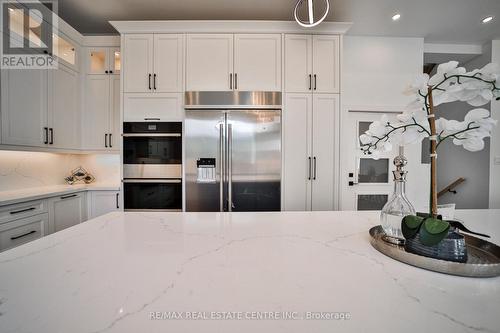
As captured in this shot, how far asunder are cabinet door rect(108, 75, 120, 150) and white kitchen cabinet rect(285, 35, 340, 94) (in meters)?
2.18

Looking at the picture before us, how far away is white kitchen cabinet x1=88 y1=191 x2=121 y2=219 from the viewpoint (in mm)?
2613

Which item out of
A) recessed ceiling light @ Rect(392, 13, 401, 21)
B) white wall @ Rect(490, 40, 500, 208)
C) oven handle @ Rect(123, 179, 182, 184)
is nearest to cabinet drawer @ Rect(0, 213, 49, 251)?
oven handle @ Rect(123, 179, 182, 184)

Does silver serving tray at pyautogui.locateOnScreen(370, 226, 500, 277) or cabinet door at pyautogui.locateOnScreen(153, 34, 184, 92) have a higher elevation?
cabinet door at pyautogui.locateOnScreen(153, 34, 184, 92)

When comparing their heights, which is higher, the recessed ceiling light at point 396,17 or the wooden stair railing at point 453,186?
the recessed ceiling light at point 396,17

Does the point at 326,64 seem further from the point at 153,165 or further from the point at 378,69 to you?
the point at 153,165

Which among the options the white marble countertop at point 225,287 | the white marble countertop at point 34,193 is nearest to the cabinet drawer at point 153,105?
the white marble countertop at point 34,193

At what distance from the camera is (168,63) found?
2475mm

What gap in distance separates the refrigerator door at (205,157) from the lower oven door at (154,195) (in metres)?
0.17

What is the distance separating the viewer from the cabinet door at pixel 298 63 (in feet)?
8.12

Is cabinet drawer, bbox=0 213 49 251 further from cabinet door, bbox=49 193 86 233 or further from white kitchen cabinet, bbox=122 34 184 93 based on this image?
white kitchen cabinet, bbox=122 34 184 93

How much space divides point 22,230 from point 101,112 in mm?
1561

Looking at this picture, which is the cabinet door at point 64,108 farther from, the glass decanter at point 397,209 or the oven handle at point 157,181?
the glass decanter at point 397,209

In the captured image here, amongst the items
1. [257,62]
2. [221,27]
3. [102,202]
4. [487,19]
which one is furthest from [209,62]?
[487,19]

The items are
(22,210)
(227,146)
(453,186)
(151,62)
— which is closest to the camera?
(22,210)
